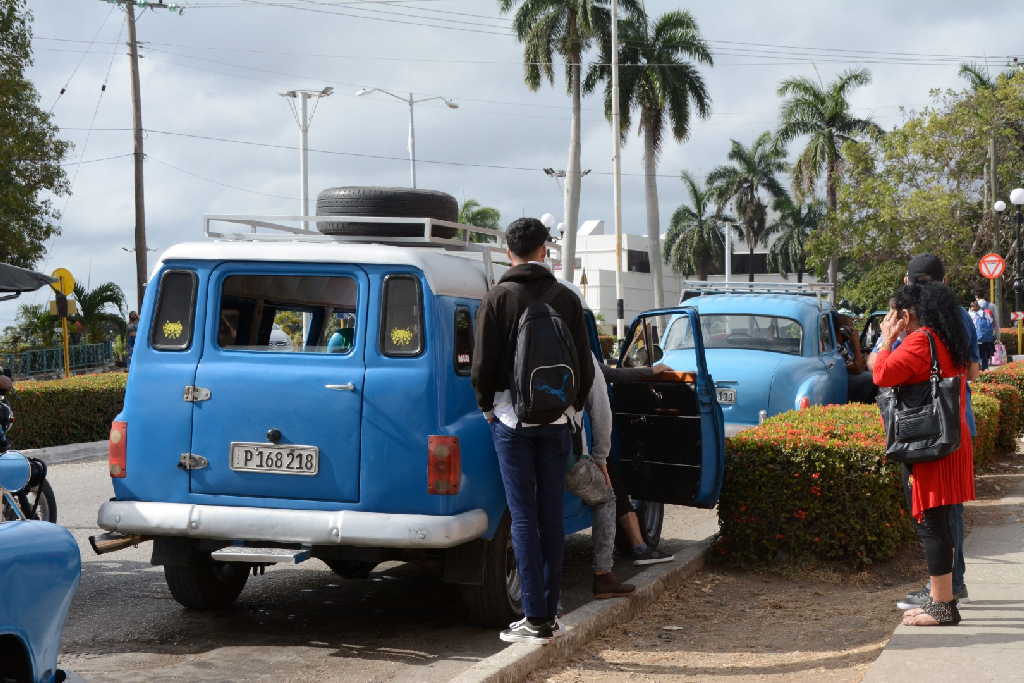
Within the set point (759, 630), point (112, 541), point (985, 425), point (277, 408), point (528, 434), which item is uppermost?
point (277, 408)

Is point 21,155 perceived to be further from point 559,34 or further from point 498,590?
point 498,590

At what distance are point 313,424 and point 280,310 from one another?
1162 millimetres

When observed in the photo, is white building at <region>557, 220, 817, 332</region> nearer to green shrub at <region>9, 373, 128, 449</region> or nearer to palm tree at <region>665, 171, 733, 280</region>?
palm tree at <region>665, 171, 733, 280</region>

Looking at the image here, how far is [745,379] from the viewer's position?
41.0 ft

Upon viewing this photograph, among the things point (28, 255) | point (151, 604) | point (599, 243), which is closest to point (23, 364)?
point (28, 255)

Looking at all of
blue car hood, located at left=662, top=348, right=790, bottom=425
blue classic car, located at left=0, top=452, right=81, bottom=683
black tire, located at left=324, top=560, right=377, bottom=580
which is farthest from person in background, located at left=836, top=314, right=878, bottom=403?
blue classic car, located at left=0, top=452, right=81, bottom=683

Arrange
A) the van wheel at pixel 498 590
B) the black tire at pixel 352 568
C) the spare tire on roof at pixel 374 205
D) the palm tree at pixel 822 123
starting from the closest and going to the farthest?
1. the van wheel at pixel 498 590
2. the black tire at pixel 352 568
3. the spare tire on roof at pixel 374 205
4. the palm tree at pixel 822 123

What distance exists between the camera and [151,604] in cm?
735

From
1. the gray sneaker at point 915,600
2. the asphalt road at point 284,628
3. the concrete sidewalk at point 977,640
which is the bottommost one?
the asphalt road at point 284,628

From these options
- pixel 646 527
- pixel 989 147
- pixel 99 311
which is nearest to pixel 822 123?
pixel 989 147

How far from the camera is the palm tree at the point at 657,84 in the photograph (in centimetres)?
4553

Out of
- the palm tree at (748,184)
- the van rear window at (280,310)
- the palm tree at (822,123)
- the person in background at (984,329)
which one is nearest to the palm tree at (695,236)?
the palm tree at (748,184)

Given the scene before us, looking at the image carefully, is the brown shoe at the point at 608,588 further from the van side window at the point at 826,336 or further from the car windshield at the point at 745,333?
the van side window at the point at 826,336

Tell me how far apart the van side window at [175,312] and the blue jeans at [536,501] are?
1788 millimetres
